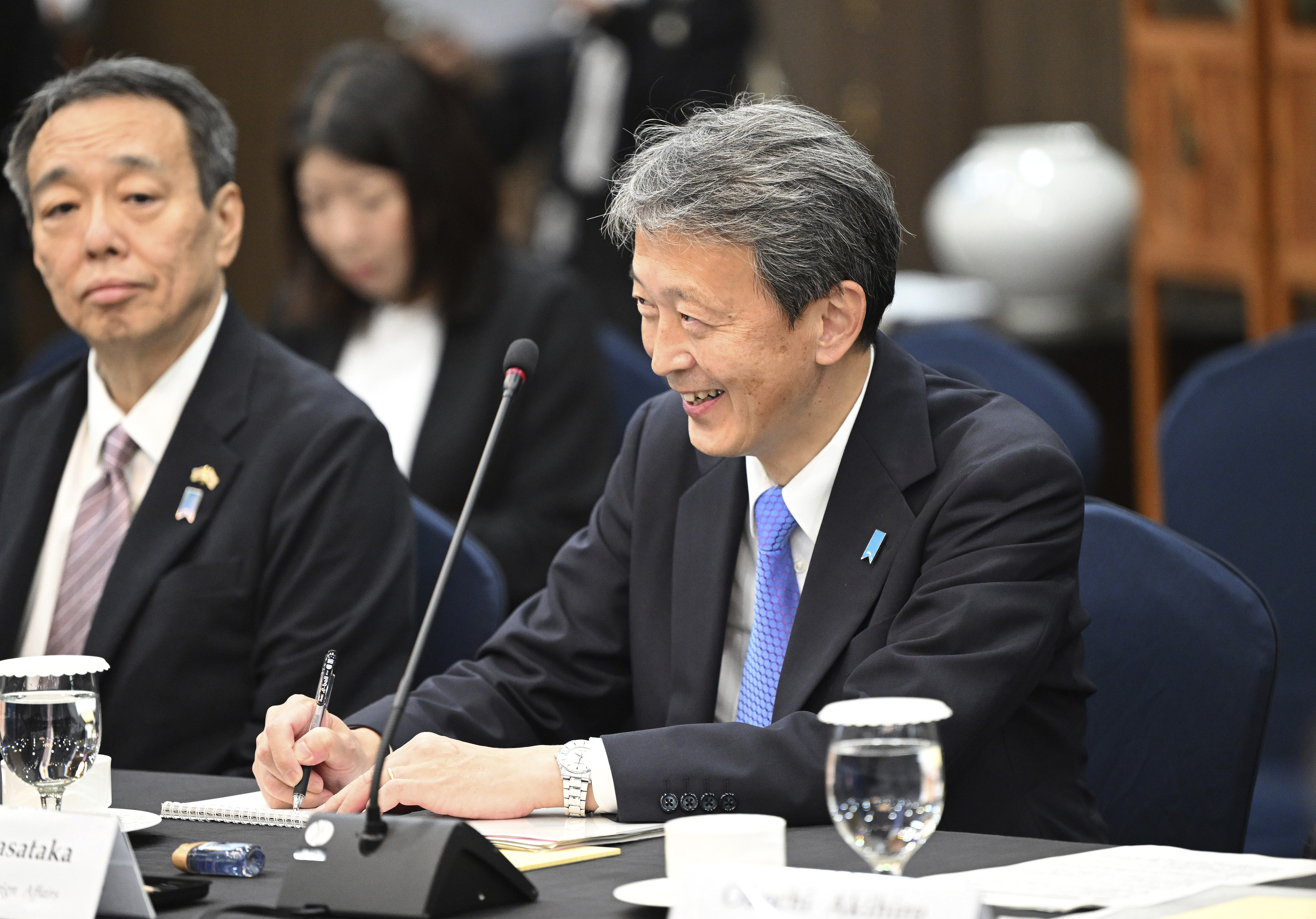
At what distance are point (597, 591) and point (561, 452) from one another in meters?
1.42

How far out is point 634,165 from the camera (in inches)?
78.2

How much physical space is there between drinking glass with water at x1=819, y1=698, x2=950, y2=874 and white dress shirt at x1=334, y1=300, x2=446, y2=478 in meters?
2.47

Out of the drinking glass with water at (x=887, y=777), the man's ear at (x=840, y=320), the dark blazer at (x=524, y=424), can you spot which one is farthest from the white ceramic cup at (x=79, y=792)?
the dark blazer at (x=524, y=424)

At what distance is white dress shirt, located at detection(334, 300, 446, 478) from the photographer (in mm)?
3660

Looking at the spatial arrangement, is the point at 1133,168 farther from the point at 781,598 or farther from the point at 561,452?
the point at 781,598

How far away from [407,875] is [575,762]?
0.38 m

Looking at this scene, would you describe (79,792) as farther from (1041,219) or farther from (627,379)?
(1041,219)

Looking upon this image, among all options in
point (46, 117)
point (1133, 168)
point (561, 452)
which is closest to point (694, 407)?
point (46, 117)

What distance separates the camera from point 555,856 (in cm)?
150

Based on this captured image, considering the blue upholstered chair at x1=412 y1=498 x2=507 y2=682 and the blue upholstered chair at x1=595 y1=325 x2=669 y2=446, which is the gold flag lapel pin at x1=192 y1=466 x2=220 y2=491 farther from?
the blue upholstered chair at x1=595 y1=325 x2=669 y2=446

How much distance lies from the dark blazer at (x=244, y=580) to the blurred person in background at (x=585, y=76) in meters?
2.26

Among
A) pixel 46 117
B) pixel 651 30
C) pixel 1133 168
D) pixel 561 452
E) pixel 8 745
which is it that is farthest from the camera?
pixel 651 30

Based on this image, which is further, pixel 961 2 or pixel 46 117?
pixel 961 2

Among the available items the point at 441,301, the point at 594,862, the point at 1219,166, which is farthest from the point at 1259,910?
the point at 1219,166
